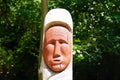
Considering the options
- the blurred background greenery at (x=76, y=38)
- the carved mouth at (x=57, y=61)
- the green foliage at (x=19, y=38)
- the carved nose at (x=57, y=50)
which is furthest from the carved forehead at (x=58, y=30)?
the green foliage at (x=19, y=38)

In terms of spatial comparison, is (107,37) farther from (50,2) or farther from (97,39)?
(50,2)

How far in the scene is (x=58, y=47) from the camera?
4344mm

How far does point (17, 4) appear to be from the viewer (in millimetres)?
9414

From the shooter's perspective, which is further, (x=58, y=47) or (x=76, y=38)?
(x=76, y=38)

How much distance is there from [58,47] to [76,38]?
4.47 m

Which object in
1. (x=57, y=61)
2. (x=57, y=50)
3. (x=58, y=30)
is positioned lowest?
(x=57, y=61)

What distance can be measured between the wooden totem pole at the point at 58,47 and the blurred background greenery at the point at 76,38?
3.92 meters

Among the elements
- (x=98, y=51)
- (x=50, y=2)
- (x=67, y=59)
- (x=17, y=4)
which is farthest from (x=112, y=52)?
(x=67, y=59)

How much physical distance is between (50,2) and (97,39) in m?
1.43

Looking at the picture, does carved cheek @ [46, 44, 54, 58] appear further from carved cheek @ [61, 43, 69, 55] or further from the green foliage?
the green foliage

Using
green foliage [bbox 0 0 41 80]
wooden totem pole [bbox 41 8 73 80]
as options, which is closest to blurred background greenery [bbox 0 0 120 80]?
green foliage [bbox 0 0 41 80]

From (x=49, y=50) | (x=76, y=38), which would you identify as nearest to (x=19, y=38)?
(x=76, y=38)

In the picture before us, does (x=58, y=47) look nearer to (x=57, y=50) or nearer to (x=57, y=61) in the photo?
(x=57, y=50)

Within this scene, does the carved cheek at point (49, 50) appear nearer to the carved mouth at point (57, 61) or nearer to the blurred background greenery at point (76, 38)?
the carved mouth at point (57, 61)
